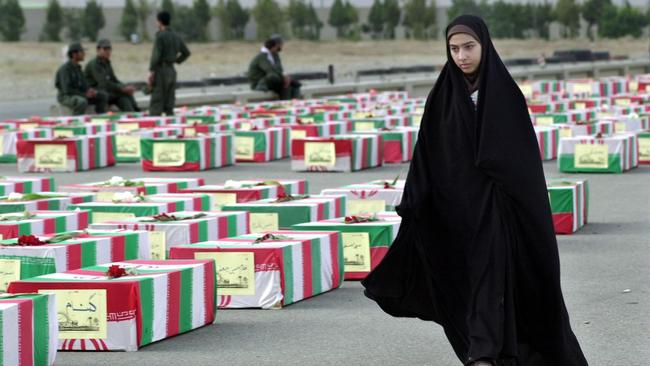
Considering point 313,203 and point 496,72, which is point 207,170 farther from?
point 496,72

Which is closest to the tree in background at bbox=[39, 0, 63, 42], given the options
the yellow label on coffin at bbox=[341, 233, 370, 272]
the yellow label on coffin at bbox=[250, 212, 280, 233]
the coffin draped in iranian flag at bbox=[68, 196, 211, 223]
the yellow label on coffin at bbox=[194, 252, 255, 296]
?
the coffin draped in iranian flag at bbox=[68, 196, 211, 223]

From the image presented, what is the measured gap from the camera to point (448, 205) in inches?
239

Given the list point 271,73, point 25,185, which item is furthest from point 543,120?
point 25,185

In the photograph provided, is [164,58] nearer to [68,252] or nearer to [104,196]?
[104,196]

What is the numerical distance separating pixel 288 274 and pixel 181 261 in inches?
30.0

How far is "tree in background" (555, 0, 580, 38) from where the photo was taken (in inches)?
4149

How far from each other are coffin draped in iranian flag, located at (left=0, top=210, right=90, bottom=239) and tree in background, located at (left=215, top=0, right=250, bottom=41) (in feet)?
312

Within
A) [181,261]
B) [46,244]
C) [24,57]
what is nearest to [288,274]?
[181,261]

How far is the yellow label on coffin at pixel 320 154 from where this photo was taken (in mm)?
18547

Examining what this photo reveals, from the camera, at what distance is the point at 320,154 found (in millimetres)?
18656

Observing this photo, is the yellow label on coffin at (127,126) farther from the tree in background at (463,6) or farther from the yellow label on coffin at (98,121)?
the tree in background at (463,6)

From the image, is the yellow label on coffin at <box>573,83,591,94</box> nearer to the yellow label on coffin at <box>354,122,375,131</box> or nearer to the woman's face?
the yellow label on coffin at <box>354,122,375,131</box>

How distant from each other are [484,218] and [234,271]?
308cm

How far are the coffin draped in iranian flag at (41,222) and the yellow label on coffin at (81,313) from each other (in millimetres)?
2312
